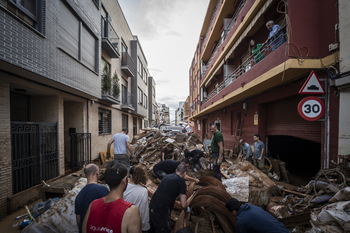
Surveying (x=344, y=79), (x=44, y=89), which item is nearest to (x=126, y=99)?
(x=44, y=89)

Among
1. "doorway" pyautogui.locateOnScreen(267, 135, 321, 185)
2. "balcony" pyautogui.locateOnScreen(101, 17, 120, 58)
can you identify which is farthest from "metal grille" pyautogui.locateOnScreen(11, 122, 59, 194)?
"doorway" pyautogui.locateOnScreen(267, 135, 321, 185)

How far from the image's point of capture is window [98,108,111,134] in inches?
394

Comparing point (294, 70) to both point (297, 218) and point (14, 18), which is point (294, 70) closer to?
point (297, 218)

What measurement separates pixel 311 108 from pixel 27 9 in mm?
8097

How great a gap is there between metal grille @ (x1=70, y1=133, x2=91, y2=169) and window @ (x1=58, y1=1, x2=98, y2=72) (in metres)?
3.49

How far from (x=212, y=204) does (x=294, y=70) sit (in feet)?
13.7

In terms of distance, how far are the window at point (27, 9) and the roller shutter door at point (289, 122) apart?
8513mm

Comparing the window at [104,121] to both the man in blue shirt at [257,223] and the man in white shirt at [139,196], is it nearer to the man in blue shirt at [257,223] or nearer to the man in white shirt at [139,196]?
the man in white shirt at [139,196]

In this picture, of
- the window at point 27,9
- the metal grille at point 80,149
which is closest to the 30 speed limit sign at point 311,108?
the window at point 27,9

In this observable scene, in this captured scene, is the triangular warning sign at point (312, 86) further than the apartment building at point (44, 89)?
No

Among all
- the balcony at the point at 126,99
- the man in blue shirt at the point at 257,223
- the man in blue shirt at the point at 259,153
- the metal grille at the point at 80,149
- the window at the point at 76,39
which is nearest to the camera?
the man in blue shirt at the point at 257,223

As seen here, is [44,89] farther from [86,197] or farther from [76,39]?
[86,197]

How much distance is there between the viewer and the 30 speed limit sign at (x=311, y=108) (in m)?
3.68

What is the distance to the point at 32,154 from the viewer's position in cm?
478
